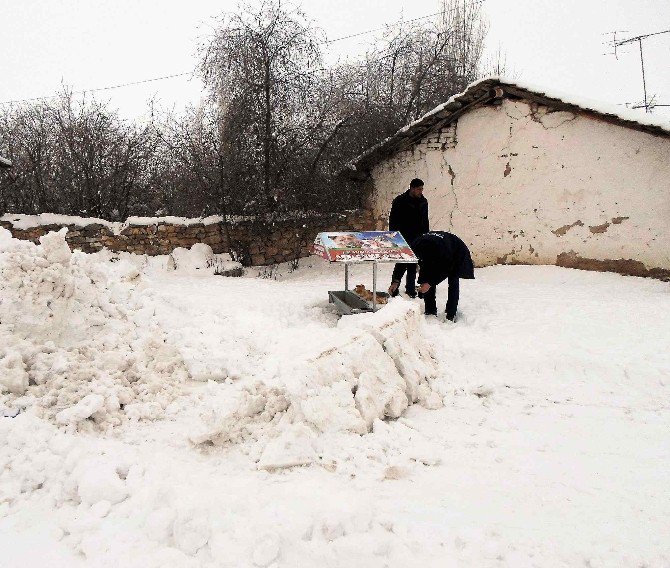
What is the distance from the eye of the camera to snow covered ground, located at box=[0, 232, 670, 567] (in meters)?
1.98

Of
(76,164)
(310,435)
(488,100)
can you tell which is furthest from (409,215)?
(76,164)

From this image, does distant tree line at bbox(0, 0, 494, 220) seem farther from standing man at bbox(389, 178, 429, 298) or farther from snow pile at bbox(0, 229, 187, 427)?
snow pile at bbox(0, 229, 187, 427)

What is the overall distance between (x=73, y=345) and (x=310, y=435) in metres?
2.20

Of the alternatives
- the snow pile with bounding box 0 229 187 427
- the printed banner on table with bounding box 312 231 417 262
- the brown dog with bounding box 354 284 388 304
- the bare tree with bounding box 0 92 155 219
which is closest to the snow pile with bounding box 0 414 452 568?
the snow pile with bounding box 0 229 187 427

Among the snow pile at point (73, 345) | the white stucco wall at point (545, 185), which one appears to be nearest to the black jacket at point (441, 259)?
the snow pile at point (73, 345)

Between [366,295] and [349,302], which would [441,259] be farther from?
[366,295]

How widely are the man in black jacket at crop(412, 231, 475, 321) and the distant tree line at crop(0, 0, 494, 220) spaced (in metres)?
5.39

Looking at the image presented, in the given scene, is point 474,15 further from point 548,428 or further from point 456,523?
point 456,523

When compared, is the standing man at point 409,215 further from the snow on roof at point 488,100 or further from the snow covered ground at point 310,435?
the snow on roof at point 488,100

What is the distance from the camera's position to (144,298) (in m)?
4.73

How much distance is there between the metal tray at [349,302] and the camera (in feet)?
19.7

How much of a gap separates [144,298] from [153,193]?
975 centimetres

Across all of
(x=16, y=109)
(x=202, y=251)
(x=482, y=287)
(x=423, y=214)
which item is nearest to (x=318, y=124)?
(x=202, y=251)

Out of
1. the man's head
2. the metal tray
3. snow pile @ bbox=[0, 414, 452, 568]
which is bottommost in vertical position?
snow pile @ bbox=[0, 414, 452, 568]
